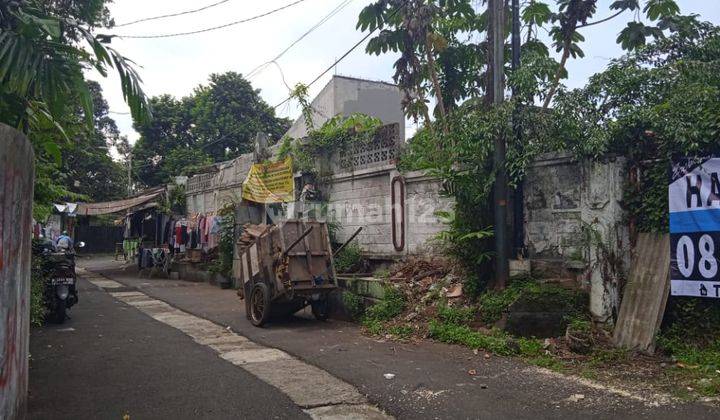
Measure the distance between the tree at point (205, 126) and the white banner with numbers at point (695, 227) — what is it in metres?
24.5

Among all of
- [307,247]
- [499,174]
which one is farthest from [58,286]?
[499,174]

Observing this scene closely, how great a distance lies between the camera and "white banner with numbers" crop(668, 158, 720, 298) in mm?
6094

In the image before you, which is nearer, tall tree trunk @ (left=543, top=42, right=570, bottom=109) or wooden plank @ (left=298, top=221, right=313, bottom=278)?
→ tall tree trunk @ (left=543, top=42, right=570, bottom=109)

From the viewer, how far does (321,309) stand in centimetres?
943

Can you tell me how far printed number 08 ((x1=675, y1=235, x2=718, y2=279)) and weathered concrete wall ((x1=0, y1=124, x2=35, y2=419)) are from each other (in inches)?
260

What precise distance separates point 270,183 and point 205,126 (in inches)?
638

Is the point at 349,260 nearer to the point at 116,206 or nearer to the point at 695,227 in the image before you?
the point at 695,227

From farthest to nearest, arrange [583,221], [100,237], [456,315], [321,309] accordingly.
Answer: [100,237] < [321,309] < [456,315] < [583,221]

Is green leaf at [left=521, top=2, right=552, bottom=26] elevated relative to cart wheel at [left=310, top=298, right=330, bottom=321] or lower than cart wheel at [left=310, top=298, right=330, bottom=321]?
elevated

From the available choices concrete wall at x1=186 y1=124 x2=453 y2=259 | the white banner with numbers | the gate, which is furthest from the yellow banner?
the gate

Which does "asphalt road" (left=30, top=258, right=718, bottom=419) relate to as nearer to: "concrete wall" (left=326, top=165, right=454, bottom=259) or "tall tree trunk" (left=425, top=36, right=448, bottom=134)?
"concrete wall" (left=326, top=165, right=454, bottom=259)

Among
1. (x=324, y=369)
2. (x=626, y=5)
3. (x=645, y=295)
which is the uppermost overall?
(x=626, y=5)

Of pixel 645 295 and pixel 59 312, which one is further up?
pixel 645 295

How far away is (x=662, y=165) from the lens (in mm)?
6594
